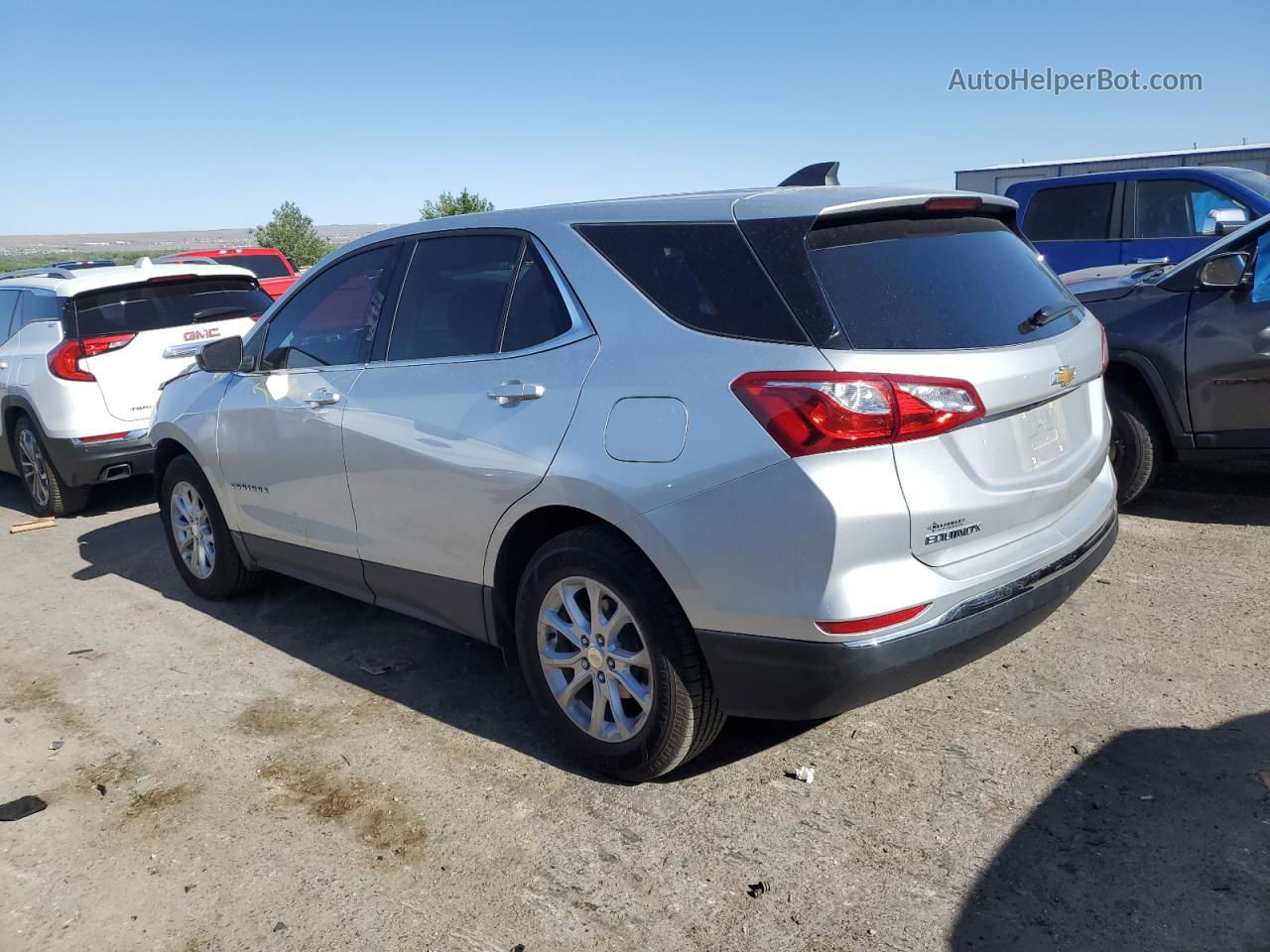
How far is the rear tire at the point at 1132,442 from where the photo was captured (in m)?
5.79

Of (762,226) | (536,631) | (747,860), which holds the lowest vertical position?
(747,860)

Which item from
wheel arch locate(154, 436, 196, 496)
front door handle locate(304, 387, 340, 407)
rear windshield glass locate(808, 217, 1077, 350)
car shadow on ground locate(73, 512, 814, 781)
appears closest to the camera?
rear windshield glass locate(808, 217, 1077, 350)

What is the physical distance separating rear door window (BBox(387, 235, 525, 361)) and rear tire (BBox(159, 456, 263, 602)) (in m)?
1.78

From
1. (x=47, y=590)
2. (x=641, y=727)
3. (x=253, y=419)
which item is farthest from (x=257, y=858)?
(x=47, y=590)

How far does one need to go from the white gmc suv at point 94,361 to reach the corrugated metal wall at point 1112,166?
13070 mm

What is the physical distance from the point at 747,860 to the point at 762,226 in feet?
6.02

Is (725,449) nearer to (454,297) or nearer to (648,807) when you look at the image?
(648,807)

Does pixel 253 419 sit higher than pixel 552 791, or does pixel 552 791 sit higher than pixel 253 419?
pixel 253 419

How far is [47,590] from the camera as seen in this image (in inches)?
244

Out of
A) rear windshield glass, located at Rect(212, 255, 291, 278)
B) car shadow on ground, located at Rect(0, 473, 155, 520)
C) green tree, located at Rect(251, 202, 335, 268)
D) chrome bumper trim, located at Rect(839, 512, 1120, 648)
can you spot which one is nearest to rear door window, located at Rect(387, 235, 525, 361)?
chrome bumper trim, located at Rect(839, 512, 1120, 648)

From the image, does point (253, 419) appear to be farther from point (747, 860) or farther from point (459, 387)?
point (747, 860)

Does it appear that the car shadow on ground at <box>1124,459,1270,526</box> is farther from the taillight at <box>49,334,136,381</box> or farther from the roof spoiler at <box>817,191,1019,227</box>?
the taillight at <box>49,334,136,381</box>

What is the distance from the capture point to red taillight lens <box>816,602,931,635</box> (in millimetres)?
2857

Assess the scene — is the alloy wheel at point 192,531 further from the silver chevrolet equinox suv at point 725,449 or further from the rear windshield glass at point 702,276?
the rear windshield glass at point 702,276
